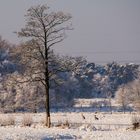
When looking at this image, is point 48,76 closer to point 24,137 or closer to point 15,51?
point 15,51

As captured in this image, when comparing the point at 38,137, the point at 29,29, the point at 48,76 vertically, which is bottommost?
the point at 38,137

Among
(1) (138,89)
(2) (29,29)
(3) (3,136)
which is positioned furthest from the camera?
(1) (138,89)

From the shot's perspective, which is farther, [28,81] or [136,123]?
[28,81]

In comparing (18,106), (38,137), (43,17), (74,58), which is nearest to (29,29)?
(43,17)

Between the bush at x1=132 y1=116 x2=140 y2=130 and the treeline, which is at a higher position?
the treeline

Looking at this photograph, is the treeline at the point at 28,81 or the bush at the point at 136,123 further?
the treeline at the point at 28,81

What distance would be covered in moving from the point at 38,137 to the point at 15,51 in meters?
16.4

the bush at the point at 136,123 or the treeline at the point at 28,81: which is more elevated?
the treeline at the point at 28,81

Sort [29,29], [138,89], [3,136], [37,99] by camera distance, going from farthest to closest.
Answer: [138,89] → [37,99] → [29,29] → [3,136]

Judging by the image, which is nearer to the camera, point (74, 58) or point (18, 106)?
point (74, 58)

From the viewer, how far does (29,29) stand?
44.2 metres

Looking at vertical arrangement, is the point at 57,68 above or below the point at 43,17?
below

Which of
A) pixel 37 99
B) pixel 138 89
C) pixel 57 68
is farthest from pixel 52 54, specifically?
pixel 138 89

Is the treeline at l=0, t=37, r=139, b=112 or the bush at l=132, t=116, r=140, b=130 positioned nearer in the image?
the bush at l=132, t=116, r=140, b=130
